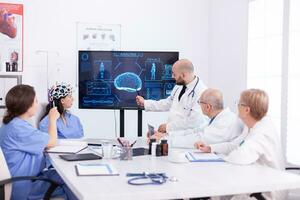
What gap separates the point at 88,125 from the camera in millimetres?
4648

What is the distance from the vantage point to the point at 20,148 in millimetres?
2379

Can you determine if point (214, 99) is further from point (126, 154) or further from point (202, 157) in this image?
point (126, 154)

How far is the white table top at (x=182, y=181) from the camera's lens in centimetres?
163

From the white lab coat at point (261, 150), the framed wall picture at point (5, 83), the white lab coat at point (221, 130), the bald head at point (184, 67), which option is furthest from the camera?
the framed wall picture at point (5, 83)

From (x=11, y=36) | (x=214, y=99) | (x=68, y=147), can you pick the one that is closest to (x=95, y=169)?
(x=68, y=147)

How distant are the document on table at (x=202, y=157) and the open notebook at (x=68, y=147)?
0.74m

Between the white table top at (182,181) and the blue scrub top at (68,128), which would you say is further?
the blue scrub top at (68,128)

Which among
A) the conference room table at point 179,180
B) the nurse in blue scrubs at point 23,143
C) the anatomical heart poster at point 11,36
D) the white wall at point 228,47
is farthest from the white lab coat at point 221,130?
the anatomical heart poster at point 11,36

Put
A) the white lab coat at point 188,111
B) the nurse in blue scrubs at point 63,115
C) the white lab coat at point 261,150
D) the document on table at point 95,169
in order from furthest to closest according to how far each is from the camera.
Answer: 1. the white lab coat at point 188,111
2. the nurse in blue scrubs at point 63,115
3. the white lab coat at point 261,150
4. the document on table at point 95,169

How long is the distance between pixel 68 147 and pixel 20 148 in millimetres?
421

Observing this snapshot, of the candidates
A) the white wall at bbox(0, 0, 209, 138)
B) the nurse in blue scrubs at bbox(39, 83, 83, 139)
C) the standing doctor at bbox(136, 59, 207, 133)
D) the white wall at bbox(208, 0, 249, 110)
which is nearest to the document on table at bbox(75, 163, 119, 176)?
the nurse in blue scrubs at bbox(39, 83, 83, 139)

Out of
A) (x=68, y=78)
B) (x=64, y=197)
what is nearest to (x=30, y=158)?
(x=64, y=197)

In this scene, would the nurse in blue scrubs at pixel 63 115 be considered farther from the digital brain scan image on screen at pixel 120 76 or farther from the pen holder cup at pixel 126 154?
the pen holder cup at pixel 126 154

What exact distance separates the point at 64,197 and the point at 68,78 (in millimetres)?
2299
